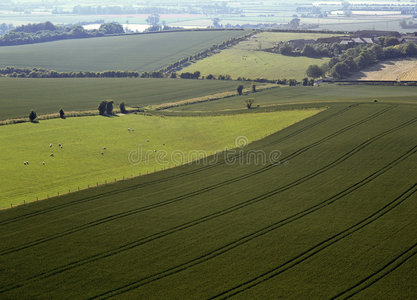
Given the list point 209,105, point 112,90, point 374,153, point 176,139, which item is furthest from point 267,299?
point 112,90

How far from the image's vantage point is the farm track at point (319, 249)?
3997 cm

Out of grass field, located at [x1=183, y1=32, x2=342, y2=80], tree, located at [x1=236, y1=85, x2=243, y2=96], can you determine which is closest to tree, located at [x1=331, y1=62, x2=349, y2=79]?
grass field, located at [x1=183, y1=32, x2=342, y2=80]

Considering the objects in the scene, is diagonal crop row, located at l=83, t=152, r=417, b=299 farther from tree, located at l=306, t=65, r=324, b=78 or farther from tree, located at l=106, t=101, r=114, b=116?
tree, located at l=306, t=65, r=324, b=78

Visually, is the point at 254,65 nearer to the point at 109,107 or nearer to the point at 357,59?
the point at 357,59

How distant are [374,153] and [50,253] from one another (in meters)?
44.5

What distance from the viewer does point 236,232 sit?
49.1 metres

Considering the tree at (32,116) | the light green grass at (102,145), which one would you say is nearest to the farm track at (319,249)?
the light green grass at (102,145)

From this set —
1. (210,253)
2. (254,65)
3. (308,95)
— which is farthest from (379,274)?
(254,65)

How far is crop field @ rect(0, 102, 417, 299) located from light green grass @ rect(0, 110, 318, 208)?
22.5 ft

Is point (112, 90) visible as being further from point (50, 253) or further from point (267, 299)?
point (267, 299)

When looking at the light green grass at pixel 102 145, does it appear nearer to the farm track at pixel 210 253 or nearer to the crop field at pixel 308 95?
the crop field at pixel 308 95

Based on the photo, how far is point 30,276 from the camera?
4225 cm

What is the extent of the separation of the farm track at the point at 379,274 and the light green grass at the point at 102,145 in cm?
3619

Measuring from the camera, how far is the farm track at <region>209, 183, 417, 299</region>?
3997cm
